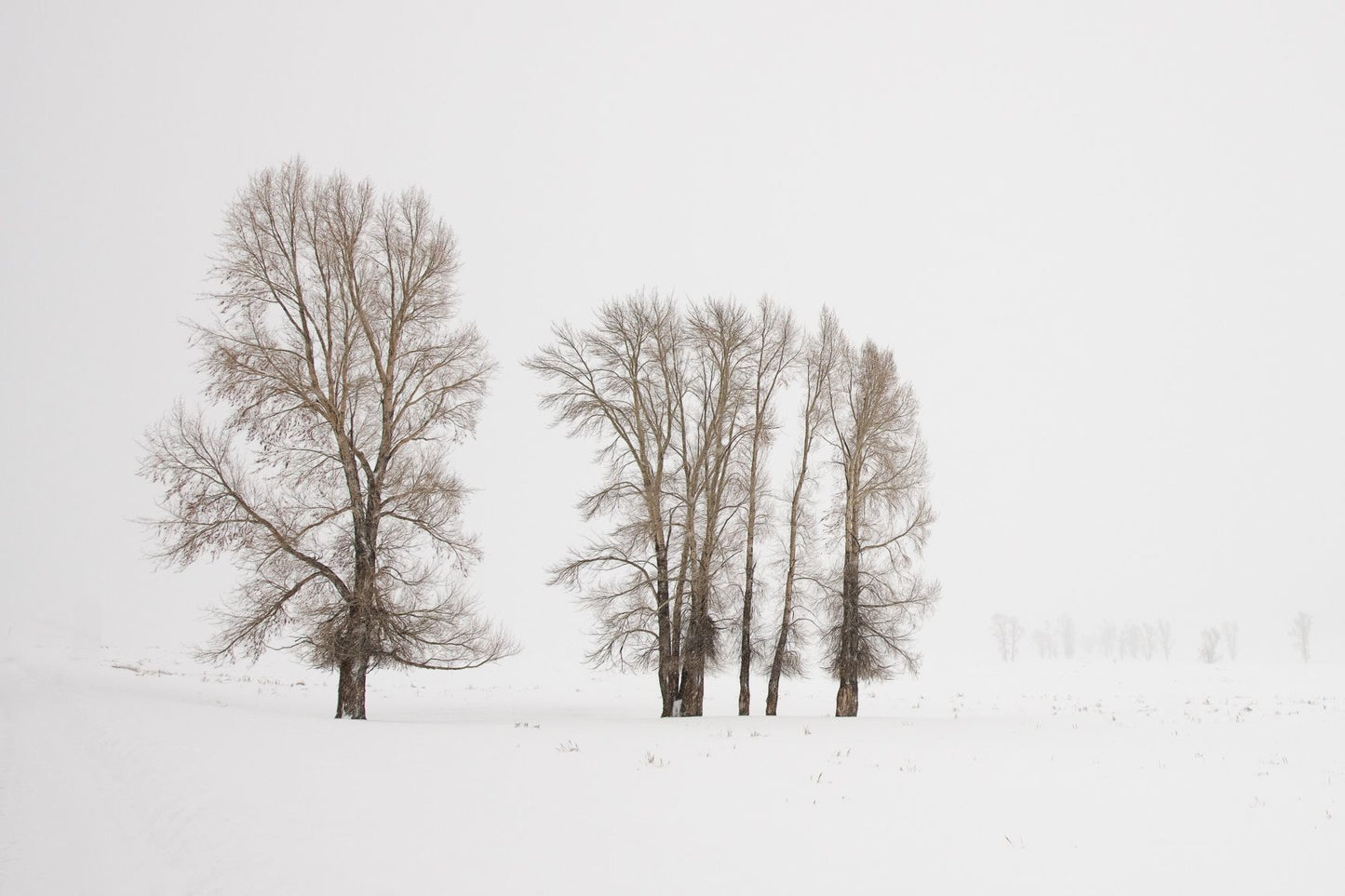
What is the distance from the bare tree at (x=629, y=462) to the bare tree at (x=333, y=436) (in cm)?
320

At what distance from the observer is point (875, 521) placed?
19.9 metres

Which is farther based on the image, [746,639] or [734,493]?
[734,493]

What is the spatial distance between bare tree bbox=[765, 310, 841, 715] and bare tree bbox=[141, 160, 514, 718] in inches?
295

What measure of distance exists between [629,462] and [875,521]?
739 cm

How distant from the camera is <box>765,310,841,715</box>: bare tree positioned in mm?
19047

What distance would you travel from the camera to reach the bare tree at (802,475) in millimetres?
19047

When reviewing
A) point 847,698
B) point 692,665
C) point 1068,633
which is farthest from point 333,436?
point 1068,633

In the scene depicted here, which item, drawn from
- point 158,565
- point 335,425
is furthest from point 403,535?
point 158,565

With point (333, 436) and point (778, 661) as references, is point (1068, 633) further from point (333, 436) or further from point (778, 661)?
point (333, 436)

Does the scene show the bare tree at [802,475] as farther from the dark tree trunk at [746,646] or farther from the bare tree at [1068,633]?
the bare tree at [1068,633]

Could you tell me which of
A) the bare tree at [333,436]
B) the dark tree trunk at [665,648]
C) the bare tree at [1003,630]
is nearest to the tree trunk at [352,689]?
the bare tree at [333,436]

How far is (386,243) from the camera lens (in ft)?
54.4

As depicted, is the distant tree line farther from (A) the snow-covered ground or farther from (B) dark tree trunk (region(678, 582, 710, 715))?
(A) the snow-covered ground

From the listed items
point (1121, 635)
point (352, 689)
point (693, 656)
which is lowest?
point (1121, 635)
